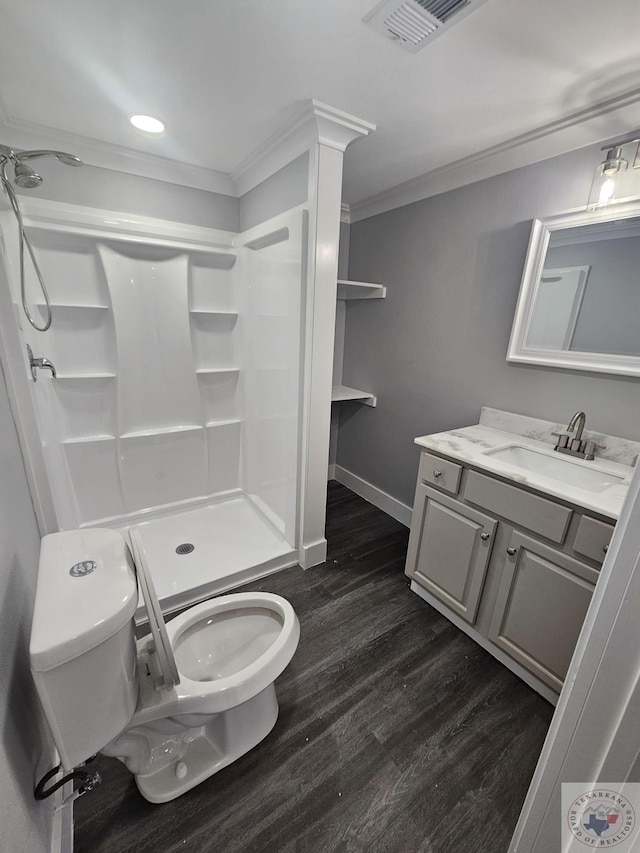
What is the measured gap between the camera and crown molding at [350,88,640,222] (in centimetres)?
136

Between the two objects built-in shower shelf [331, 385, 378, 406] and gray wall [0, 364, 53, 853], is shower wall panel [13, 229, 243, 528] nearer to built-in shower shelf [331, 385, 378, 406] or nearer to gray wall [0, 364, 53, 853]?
built-in shower shelf [331, 385, 378, 406]

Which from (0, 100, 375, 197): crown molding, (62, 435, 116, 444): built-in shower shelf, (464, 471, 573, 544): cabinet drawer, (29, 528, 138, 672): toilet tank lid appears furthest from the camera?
(62, 435, 116, 444): built-in shower shelf

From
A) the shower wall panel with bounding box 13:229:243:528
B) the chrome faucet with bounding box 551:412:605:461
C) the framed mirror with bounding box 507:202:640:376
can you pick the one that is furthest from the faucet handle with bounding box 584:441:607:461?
the shower wall panel with bounding box 13:229:243:528

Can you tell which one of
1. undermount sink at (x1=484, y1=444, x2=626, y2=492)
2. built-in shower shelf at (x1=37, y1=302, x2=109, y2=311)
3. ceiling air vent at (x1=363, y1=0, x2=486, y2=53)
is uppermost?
ceiling air vent at (x1=363, y1=0, x2=486, y2=53)

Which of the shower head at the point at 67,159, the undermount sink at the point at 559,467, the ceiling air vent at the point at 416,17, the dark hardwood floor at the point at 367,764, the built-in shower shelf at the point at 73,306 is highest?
the ceiling air vent at the point at 416,17

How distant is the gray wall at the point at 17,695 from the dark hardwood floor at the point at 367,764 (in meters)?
0.32

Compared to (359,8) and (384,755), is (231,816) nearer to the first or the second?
(384,755)

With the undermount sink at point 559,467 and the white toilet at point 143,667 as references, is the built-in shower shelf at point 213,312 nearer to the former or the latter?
the white toilet at point 143,667

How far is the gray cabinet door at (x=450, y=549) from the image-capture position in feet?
5.17

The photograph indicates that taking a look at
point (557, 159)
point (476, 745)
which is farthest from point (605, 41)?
point (476, 745)

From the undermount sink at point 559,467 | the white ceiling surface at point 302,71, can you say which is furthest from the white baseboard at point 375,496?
the white ceiling surface at point 302,71

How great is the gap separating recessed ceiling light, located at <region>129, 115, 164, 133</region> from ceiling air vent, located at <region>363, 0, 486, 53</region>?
43.2 inches

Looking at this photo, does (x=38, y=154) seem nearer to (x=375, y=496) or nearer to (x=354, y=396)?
(x=354, y=396)

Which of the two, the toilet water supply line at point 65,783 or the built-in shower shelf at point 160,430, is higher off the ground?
the built-in shower shelf at point 160,430
